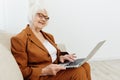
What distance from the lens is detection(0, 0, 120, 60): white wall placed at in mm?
3904

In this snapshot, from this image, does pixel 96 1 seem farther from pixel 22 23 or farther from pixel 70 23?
pixel 22 23

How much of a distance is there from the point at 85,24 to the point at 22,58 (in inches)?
96.9

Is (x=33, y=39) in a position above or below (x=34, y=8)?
below

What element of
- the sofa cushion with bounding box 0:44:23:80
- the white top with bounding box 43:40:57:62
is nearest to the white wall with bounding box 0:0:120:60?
the white top with bounding box 43:40:57:62

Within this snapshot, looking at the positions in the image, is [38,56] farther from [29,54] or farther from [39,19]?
[39,19]

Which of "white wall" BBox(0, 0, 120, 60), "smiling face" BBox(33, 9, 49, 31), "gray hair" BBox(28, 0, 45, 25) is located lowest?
"white wall" BBox(0, 0, 120, 60)

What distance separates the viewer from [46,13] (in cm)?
207

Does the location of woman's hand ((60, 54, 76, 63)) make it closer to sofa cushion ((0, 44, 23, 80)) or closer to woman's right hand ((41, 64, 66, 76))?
woman's right hand ((41, 64, 66, 76))

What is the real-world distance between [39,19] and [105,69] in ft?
6.63

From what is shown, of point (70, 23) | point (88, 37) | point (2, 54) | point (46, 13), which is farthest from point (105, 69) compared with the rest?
point (2, 54)

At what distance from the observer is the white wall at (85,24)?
390 centimetres

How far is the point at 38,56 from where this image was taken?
1.87m

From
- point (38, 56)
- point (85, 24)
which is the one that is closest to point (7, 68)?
point (38, 56)

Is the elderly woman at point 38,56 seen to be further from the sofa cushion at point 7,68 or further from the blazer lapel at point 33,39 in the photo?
the sofa cushion at point 7,68
